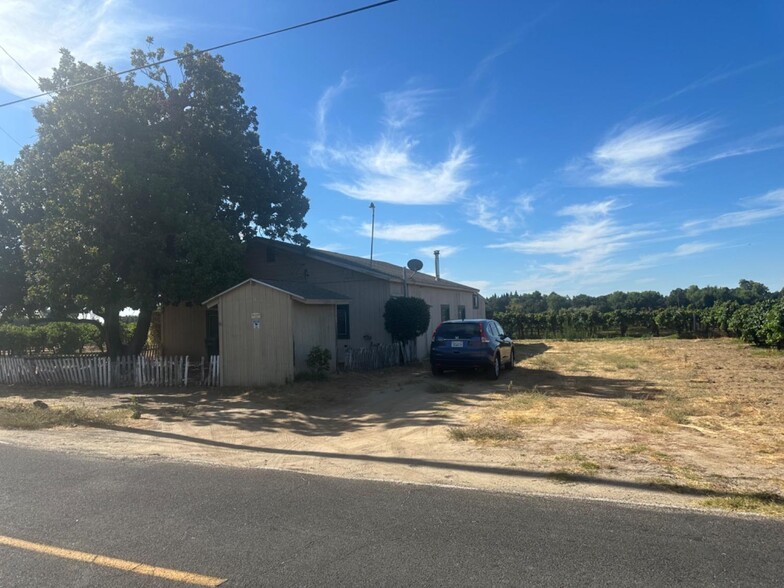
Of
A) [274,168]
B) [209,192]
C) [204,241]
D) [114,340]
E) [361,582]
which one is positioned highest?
[274,168]

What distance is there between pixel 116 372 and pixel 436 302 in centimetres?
1344

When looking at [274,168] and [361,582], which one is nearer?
[361,582]

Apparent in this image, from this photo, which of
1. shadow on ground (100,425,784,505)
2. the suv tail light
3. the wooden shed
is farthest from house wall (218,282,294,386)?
shadow on ground (100,425,784,505)

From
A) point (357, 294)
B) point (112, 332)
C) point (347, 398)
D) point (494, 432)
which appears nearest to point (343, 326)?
point (357, 294)

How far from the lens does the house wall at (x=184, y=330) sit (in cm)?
2130

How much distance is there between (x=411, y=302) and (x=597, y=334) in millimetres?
28297

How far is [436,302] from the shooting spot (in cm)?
2473

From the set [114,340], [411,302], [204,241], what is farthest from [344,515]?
[114,340]

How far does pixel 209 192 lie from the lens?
17.7m

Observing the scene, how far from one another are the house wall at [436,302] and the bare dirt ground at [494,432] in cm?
634

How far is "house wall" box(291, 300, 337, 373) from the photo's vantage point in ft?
48.1

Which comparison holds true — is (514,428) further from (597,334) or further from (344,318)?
(597,334)

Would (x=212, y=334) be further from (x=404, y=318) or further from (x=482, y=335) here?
(x=482, y=335)

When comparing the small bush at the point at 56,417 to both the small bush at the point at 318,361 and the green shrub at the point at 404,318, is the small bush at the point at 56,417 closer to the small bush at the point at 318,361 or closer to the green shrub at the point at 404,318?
the small bush at the point at 318,361
